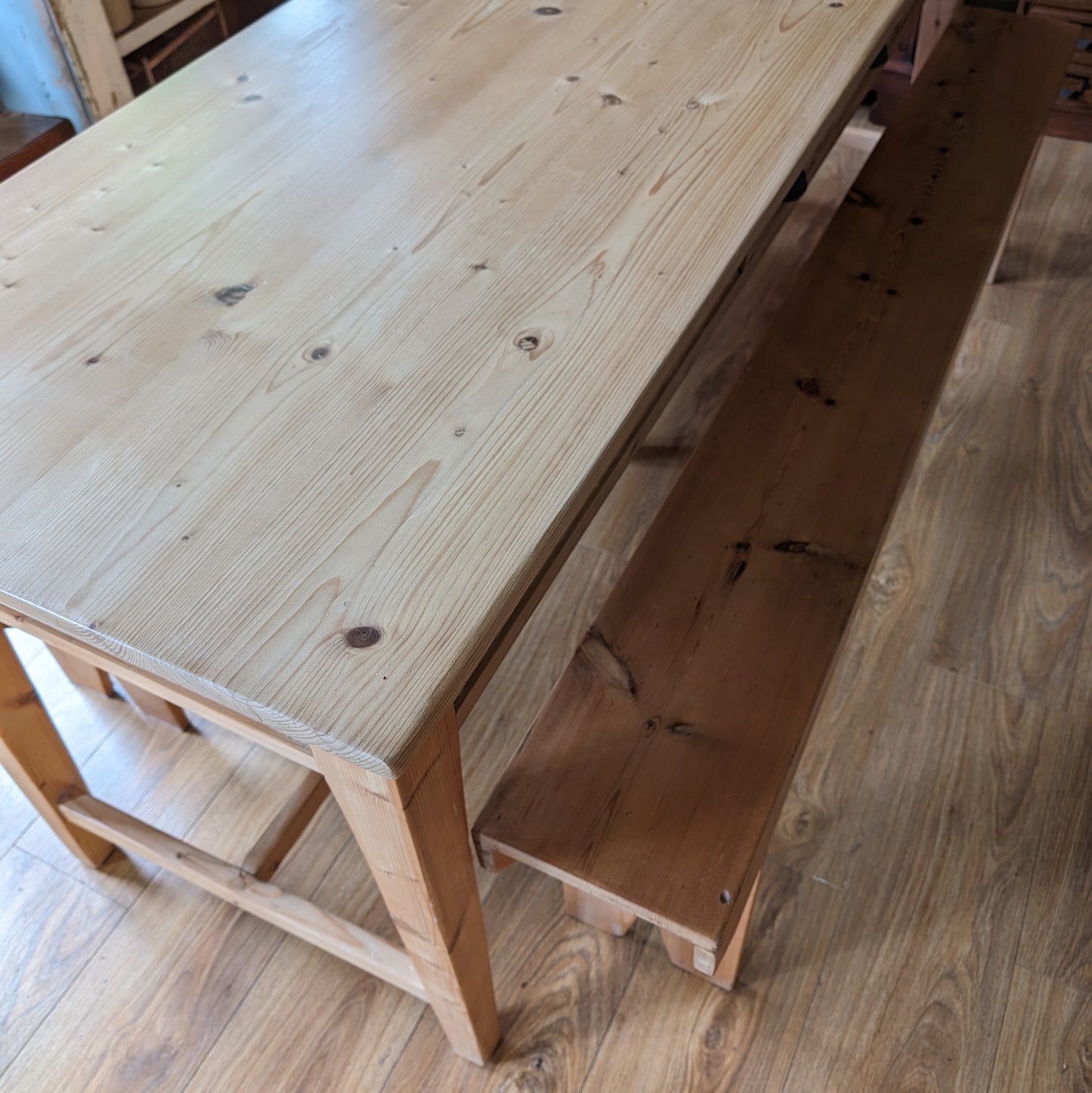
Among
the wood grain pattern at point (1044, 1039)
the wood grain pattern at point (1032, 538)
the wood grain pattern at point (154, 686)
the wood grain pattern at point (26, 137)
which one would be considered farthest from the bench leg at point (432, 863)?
the wood grain pattern at point (26, 137)

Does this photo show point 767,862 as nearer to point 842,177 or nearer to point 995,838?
point 995,838

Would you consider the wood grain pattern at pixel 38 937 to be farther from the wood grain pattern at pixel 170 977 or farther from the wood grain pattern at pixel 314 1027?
the wood grain pattern at pixel 314 1027

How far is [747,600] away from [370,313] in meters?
0.52

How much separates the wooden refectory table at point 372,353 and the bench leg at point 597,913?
0.17 meters

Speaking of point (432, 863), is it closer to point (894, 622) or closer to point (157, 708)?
point (157, 708)

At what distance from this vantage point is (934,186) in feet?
5.75

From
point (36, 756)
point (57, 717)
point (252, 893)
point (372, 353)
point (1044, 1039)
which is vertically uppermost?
point (372, 353)

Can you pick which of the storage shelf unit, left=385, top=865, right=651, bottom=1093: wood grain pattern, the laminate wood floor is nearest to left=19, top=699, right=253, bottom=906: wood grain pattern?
the laminate wood floor

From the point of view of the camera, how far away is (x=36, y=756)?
1.33m

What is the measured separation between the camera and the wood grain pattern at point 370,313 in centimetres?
78

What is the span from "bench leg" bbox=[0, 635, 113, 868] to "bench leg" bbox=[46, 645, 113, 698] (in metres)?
0.26

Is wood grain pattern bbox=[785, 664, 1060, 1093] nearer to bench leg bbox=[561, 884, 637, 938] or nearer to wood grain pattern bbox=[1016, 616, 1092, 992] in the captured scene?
wood grain pattern bbox=[1016, 616, 1092, 992]

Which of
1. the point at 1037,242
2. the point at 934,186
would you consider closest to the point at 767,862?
the point at 934,186

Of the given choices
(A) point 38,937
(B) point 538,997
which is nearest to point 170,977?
(A) point 38,937
